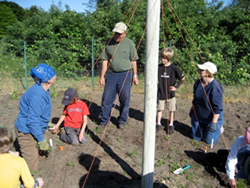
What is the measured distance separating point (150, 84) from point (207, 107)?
1974 mm

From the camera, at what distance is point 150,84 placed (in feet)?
8.66

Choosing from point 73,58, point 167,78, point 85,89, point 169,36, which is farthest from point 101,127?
point 169,36

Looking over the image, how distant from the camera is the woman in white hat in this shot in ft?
13.2

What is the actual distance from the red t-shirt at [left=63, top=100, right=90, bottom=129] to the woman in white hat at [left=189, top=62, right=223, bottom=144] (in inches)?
78.2

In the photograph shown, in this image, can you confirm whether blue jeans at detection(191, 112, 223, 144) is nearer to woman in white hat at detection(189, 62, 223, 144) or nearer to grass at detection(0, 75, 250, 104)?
woman in white hat at detection(189, 62, 223, 144)

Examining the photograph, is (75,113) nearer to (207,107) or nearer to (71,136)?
(71,136)

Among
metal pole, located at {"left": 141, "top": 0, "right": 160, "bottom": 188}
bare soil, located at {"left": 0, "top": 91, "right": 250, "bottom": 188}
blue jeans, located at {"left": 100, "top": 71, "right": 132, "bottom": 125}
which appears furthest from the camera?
blue jeans, located at {"left": 100, "top": 71, "right": 132, "bottom": 125}

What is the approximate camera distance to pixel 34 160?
129 inches

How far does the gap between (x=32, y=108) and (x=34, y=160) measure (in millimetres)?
808

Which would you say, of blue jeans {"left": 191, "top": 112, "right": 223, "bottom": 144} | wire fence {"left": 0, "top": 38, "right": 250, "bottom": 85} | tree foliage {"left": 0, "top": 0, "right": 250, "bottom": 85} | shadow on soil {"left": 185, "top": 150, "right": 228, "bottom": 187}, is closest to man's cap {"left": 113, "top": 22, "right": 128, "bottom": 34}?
blue jeans {"left": 191, "top": 112, "right": 223, "bottom": 144}

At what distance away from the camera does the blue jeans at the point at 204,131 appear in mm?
4257

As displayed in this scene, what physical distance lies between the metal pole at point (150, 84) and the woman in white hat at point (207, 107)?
166cm

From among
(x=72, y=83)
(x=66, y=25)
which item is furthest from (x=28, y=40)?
(x=72, y=83)

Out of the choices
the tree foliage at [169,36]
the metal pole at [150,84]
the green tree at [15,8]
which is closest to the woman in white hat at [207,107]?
the metal pole at [150,84]
